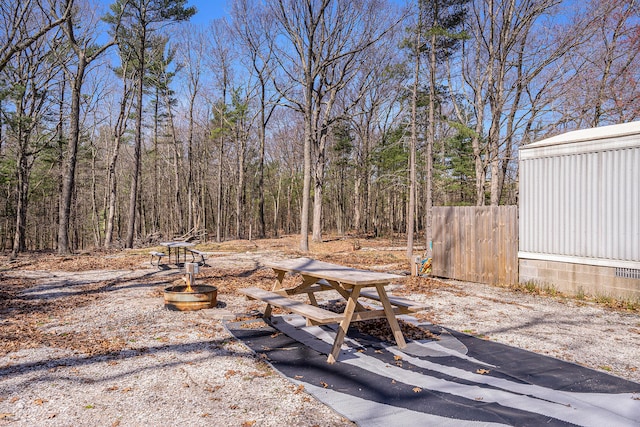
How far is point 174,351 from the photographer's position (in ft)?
15.3

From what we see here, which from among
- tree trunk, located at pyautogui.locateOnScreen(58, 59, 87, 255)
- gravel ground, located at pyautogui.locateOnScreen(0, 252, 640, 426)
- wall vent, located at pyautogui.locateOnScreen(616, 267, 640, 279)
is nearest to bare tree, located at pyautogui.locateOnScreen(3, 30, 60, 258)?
tree trunk, located at pyautogui.locateOnScreen(58, 59, 87, 255)

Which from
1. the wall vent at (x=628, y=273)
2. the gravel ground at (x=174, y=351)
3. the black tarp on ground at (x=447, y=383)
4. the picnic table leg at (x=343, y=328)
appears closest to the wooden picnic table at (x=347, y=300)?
the picnic table leg at (x=343, y=328)

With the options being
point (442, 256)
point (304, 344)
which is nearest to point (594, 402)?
point (304, 344)

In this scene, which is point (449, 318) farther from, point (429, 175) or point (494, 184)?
point (494, 184)

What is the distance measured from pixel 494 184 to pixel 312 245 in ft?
28.5

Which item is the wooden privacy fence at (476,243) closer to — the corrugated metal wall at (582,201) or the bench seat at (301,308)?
the corrugated metal wall at (582,201)

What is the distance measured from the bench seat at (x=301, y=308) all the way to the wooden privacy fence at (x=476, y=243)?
19.4ft

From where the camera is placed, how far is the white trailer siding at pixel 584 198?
746 cm

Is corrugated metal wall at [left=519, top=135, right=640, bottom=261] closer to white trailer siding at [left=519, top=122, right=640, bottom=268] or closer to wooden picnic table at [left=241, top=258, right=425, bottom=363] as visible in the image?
white trailer siding at [left=519, top=122, right=640, bottom=268]

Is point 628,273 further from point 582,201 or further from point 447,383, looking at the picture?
point 447,383

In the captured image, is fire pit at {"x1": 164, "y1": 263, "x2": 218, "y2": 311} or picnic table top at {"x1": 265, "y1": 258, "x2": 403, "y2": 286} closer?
picnic table top at {"x1": 265, "y1": 258, "x2": 403, "y2": 286}

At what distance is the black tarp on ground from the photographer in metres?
3.05

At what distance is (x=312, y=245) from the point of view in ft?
65.2

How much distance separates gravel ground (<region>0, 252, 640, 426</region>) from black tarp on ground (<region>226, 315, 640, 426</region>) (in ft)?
0.88
